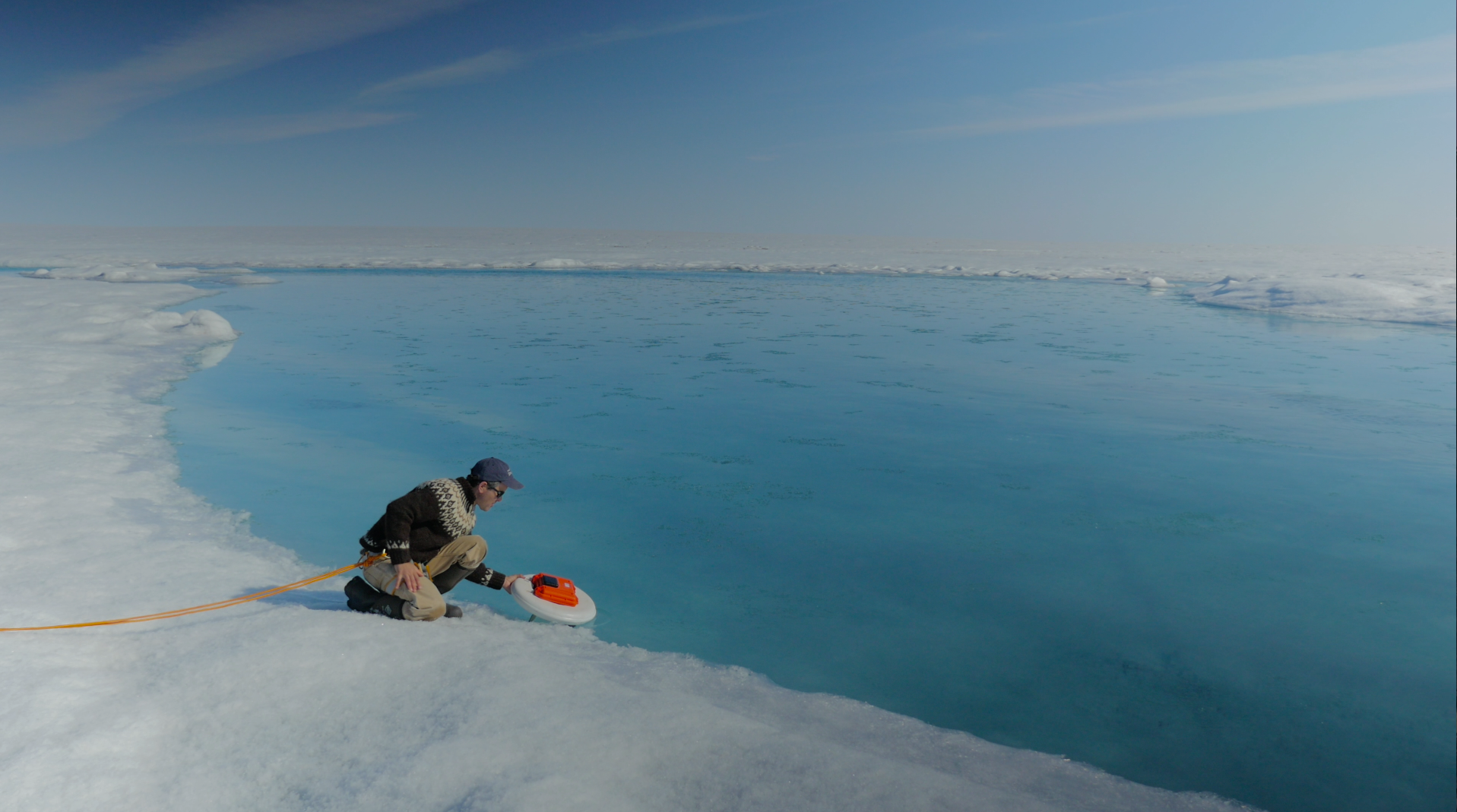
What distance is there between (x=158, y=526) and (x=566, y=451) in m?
2.99

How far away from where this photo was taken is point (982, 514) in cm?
548

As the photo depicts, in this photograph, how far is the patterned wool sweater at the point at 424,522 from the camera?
326 cm

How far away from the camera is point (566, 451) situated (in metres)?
6.85

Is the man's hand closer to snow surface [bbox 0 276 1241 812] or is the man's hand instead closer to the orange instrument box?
snow surface [bbox 0 276 1241 812]

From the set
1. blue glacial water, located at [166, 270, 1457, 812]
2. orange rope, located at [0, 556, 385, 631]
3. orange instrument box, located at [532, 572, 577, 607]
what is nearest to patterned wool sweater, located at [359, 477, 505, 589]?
orange rope, located at [0, 556, 385, 631]

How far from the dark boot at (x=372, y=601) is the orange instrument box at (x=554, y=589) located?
1.96 feet

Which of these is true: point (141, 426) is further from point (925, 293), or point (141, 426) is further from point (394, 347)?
point (925, 293)

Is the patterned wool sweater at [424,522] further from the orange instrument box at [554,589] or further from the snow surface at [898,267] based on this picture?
the snow surface at [898,267]

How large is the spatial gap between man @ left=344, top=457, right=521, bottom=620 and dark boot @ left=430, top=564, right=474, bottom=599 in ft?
0.04

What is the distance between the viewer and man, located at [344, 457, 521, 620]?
10.8 feet

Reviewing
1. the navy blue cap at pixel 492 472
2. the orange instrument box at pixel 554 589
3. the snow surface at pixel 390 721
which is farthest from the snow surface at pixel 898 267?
the navy blue cap at pixel 492 472

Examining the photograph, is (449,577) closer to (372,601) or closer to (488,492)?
(372,601)

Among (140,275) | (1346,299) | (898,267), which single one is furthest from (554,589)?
(898,267)

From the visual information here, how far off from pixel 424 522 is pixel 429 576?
35 cm
